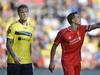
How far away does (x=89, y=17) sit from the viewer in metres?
19.3

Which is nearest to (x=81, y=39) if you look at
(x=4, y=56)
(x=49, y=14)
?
(x=4, y=56)

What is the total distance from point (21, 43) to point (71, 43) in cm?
91

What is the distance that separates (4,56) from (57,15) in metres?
2.59

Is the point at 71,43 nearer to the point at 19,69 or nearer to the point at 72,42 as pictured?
the point at 72,42

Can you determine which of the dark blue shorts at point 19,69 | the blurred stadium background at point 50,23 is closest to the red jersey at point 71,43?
the dark blue shorts at point 19,69

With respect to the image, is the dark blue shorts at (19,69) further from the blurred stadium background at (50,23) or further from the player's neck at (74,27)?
the blurred stadium background at (50,23)

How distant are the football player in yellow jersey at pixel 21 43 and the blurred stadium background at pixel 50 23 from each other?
733 cm

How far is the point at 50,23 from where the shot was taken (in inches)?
751

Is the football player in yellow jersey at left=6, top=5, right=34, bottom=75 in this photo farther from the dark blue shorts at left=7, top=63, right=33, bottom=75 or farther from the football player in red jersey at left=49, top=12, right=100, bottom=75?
the football player in red jersey at left=49, top=12, right=100, bottom=75

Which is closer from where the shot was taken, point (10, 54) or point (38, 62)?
point (10, 54)

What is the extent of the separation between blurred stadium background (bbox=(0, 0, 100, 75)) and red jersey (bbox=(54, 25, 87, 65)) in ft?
24.0

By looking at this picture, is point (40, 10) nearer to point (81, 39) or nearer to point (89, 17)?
point (89, 17)

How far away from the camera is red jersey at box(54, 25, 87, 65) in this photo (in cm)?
1022

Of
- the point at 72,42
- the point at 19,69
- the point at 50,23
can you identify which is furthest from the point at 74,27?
the point at 50,23
